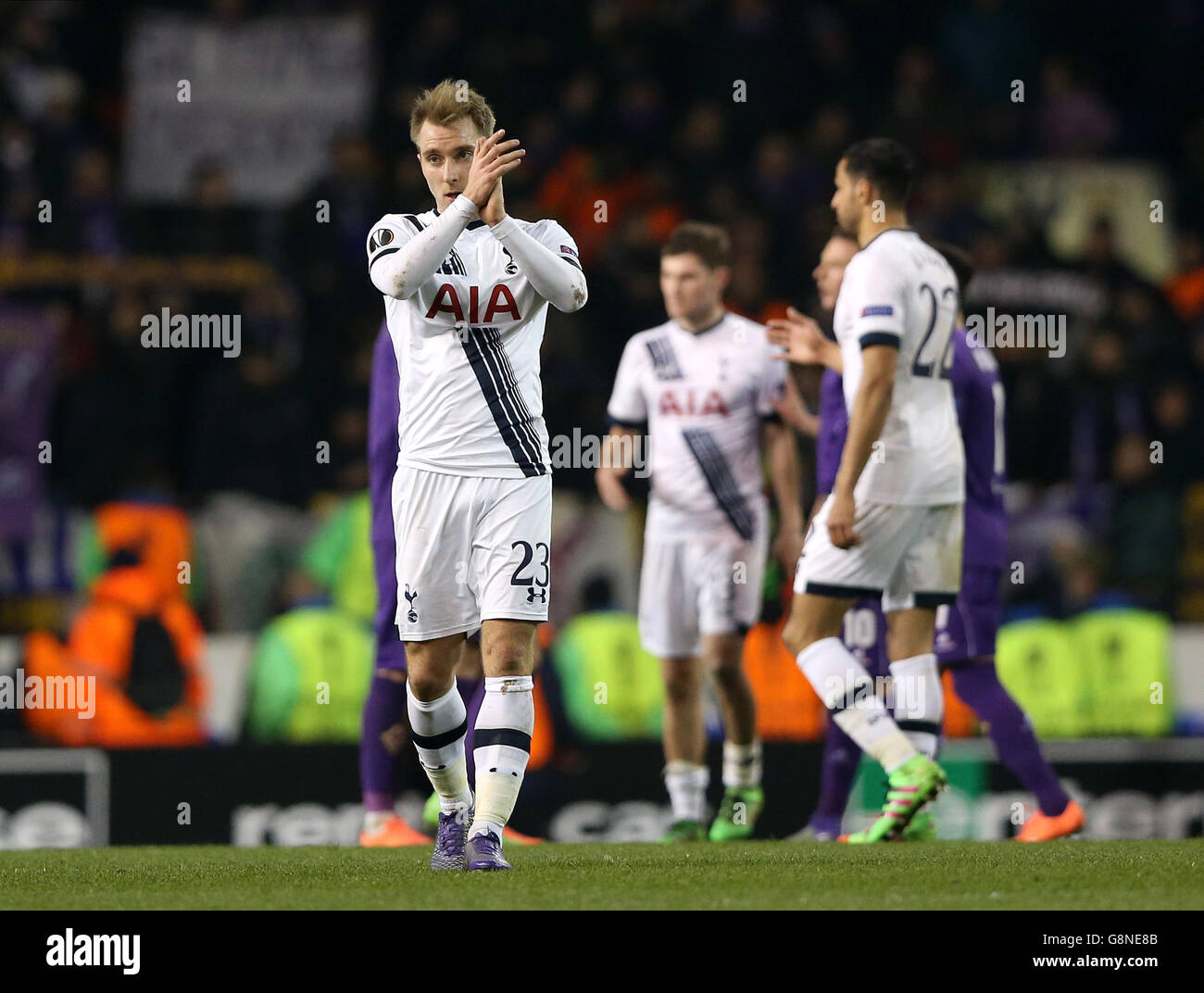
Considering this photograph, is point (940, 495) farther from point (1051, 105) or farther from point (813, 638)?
point (1051, 105)

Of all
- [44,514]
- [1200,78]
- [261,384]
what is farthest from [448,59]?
[1200,78]

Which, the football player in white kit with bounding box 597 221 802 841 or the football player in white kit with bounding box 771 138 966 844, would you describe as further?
the football player in white kit with bounding box 597 221 802 841

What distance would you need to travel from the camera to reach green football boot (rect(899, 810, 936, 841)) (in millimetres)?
7523

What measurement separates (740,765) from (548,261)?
11.2ft

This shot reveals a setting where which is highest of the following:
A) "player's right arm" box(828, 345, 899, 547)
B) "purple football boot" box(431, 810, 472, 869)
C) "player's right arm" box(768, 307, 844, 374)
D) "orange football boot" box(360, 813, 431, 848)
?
"player's right arm" box(768, 307, 844, 374)

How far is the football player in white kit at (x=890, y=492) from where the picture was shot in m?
6.92

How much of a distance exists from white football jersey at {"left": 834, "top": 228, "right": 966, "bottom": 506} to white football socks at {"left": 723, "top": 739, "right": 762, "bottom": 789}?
1.80m

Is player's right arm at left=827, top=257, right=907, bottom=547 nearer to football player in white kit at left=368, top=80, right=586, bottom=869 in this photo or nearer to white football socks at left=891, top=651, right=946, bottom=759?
white football socks at left=891, top=651, right=946, bottom=759

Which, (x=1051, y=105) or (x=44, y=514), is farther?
(x=1051, y=105)

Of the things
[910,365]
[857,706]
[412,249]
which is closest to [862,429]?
[910,365]

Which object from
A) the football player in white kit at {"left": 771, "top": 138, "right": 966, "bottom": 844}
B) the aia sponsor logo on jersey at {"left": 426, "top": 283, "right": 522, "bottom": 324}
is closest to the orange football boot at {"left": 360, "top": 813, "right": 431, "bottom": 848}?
the football player in white kit at {"left": 771, "top": 138, "right": 966, "bottom": 844}
